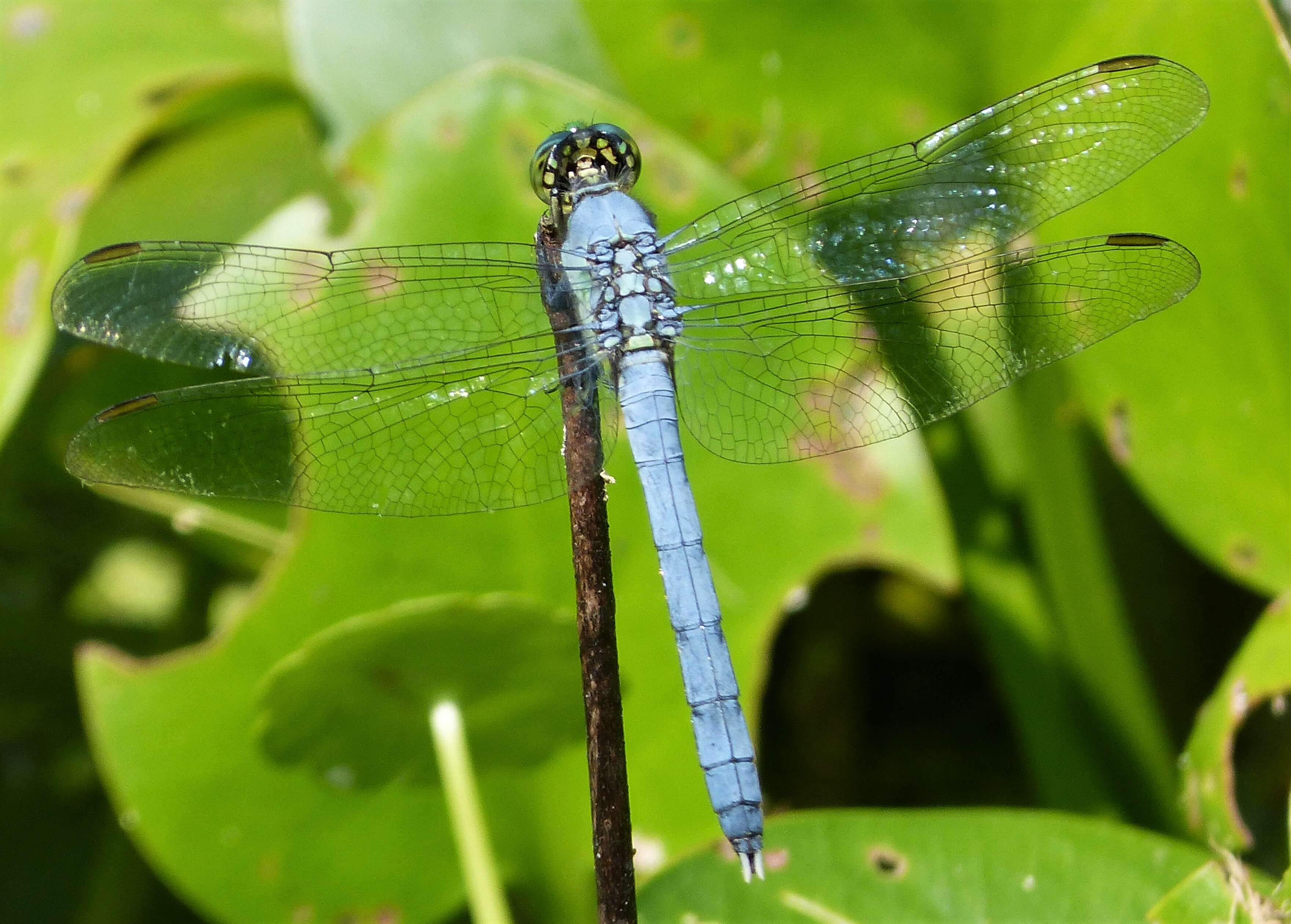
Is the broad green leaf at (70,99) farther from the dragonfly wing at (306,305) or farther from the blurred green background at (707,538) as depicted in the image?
the dragonfly wing at (306,305)

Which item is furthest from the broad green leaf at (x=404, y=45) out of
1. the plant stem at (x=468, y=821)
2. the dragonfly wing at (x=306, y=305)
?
the plant stem at (x=468, y=821)

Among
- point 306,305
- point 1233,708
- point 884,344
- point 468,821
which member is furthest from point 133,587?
point 1233,708

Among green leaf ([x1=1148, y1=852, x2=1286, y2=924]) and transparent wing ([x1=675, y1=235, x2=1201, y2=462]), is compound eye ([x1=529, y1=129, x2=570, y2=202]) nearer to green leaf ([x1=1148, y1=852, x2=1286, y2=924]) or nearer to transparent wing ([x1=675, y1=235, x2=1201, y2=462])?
transparent wing ([x1=675, y1=235, x2=1201, y2=462])

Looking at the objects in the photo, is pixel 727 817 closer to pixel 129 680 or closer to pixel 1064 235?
pixel 129 680

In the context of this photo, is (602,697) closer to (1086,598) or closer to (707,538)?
(707,538)

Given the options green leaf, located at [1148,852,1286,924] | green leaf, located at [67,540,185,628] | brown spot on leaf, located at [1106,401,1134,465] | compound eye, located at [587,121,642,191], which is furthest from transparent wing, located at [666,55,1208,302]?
green leaf, located at [67,540,185,628]

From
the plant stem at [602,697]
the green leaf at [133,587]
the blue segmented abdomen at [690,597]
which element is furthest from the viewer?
the green leaf at [133,587]

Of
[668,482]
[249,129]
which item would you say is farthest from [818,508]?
[249,129]
